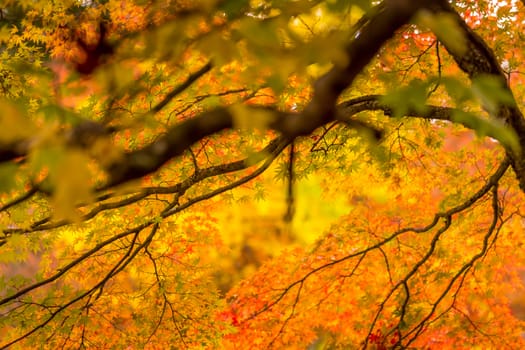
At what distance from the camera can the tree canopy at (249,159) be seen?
4.15 feet

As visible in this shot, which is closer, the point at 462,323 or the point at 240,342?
the point at 240,342

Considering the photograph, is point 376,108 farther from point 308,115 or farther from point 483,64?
point 308,115

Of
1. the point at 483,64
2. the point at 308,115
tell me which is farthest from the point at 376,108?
the point at 308,115

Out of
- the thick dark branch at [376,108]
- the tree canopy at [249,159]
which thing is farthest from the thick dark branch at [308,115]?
the thick dark branch at [376,108]

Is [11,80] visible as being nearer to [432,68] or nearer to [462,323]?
[432,68]

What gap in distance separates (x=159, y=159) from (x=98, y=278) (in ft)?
12.6

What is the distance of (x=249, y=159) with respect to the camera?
2.44m

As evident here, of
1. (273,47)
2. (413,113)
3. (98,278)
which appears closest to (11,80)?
(98,278)

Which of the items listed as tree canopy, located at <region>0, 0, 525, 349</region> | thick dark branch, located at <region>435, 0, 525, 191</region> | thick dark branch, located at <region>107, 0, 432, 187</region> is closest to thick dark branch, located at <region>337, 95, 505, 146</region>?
tree canopy, located at <region>0, 0, 525, 349</region>

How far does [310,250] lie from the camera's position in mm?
5836

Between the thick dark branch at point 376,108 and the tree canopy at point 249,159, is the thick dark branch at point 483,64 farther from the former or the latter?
the thick dark branch at point 376,108

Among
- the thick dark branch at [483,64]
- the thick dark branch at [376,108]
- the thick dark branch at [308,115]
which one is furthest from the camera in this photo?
the thick dark branch at [376,108]

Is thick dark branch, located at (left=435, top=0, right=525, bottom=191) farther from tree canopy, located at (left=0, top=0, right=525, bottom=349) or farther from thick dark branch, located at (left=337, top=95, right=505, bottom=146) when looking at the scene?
thick dark branch, located at (left=337, top=95, right=505, bottom=146)

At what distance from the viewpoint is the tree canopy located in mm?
1265
